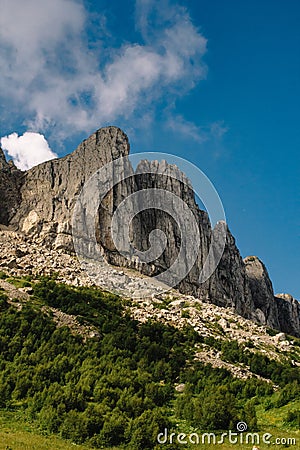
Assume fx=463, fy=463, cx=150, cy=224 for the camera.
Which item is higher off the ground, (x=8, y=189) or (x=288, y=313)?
(x=8, y=189)

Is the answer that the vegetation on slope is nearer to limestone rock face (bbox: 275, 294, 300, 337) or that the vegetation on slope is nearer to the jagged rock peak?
the jagged rock peak

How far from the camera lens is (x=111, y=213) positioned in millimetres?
94938

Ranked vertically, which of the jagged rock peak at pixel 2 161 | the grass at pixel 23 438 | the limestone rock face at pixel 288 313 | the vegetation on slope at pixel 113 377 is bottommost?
the grass at pixel 23 438

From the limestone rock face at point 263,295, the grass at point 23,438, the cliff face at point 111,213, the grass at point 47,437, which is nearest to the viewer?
the grass at point 23,438

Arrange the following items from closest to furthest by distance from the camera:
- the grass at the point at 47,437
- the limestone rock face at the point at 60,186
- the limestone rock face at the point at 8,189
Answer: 1. the grass at the point at 47,437
2. the limestone rock face at the point at 60,186
3. the limestone rock face at the point at 8,189

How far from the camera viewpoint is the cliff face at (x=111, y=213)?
302 feet

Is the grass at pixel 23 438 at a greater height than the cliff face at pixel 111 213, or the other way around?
the cliff face at pixel 111 213

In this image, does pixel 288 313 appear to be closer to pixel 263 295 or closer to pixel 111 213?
pixel 263 295

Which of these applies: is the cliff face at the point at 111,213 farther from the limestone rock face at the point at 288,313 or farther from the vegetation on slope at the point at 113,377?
the vegetation on slope at the point at 113,377

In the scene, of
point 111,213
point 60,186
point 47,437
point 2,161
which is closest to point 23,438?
point 47,437

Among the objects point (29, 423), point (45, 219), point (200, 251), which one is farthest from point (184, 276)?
point (29, 423)

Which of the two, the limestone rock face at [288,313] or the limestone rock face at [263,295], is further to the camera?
the limestone rock face at [288,313]

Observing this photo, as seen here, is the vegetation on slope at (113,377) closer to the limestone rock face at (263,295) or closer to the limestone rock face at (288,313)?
the limestone rock face at (263,295)

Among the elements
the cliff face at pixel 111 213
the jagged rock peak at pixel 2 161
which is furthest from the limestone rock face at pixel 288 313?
the jagged rock peak at pixel 2 161
